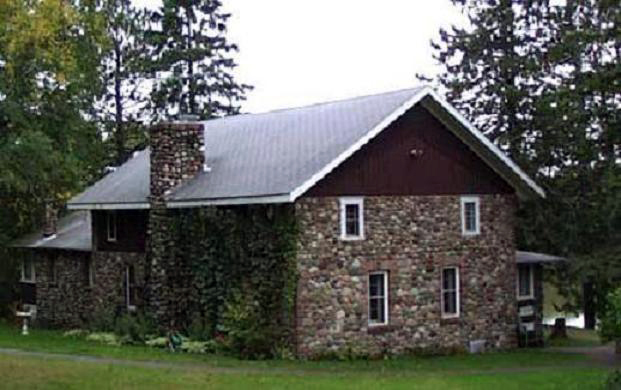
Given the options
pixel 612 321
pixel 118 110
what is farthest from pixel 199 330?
pixel 118 110

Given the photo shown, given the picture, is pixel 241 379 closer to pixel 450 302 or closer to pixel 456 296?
pixel 450 302

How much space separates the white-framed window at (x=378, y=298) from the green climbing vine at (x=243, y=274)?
7.81 ft

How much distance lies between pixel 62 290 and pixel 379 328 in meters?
14.6

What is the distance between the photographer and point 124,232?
33500mm

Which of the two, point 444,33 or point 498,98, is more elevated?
point 444,33

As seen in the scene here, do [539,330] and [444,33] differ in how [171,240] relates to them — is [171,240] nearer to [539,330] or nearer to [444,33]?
[539,330]

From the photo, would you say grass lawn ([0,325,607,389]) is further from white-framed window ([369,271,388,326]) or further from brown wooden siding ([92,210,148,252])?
brown wooden siding ([92,210,148,252])

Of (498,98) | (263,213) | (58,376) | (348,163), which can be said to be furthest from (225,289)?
Result: (498,98)

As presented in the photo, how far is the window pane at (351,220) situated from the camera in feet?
87.9

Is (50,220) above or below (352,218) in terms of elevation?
above

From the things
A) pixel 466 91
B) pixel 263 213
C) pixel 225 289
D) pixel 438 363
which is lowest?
pixel 438 363

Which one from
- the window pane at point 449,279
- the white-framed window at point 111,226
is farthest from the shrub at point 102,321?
the window pane at point 449,279

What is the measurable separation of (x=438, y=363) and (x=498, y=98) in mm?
15217

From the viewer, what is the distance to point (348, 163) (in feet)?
88.1
